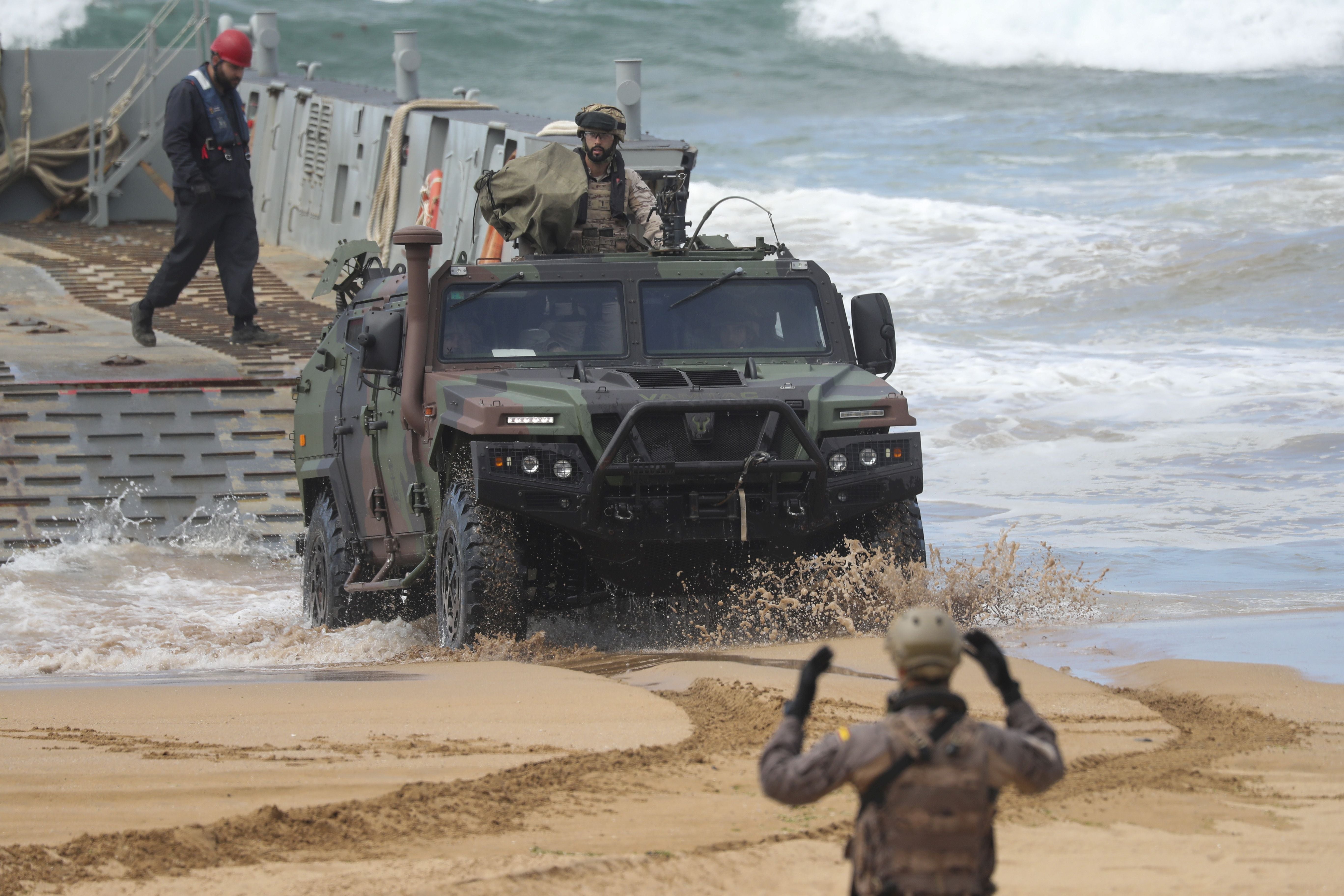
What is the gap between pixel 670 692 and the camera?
5.92 metres

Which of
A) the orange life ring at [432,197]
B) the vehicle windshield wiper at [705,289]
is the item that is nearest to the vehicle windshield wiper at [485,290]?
the vehicle windshield wiper at [705,289]

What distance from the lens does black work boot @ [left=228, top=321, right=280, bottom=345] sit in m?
11.8

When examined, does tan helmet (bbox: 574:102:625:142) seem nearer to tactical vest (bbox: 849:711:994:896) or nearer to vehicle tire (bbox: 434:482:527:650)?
vehicle tire (bbox: 434:482:527:650)

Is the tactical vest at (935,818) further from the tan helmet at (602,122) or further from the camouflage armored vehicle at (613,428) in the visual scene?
the tan helmet at (602,122)

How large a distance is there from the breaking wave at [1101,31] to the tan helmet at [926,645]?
34787 mm

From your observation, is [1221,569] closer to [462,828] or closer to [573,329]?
[573,329]

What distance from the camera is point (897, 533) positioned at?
23.1 ft

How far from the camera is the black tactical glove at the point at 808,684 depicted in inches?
114

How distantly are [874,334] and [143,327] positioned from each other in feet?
18.7

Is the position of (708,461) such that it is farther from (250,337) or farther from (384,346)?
(250,337)

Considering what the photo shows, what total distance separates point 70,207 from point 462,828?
649 inches

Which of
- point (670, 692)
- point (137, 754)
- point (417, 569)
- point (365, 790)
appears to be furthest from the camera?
point (417, 569)

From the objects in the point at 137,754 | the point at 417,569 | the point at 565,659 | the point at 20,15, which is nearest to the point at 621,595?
the point at 565,659

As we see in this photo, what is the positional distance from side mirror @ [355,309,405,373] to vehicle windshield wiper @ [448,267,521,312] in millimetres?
218
